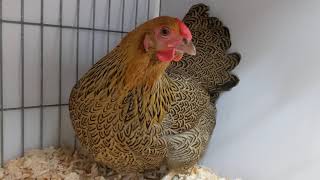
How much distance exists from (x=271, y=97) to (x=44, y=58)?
92 cm

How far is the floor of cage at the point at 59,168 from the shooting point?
51.4 inches

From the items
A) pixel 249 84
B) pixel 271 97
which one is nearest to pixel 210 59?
pixel 249 84

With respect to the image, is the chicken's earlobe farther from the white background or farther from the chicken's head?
the white background

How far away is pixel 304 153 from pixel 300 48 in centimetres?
39

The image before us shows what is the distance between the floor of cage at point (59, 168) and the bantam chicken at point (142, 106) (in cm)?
14

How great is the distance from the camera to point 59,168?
4.50 feet

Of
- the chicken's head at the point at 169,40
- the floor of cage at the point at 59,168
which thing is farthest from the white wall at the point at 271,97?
the chicken's head at the point at 169,40

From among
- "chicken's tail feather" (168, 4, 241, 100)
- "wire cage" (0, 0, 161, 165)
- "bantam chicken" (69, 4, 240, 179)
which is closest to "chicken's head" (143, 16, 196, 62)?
"bantam chicken" (69, 4, 240, 179)

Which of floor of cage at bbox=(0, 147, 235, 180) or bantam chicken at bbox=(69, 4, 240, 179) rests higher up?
bantam chicken at bbox=(69, 4, 240, 179)

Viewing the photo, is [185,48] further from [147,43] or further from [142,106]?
[142,106]

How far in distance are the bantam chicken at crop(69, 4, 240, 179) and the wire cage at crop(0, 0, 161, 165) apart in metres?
0.23

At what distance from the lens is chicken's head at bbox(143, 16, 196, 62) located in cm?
109

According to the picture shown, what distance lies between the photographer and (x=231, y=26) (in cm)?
151

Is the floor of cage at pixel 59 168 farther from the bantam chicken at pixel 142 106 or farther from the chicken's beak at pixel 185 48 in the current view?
the chicken's beak at pixel 185 48
